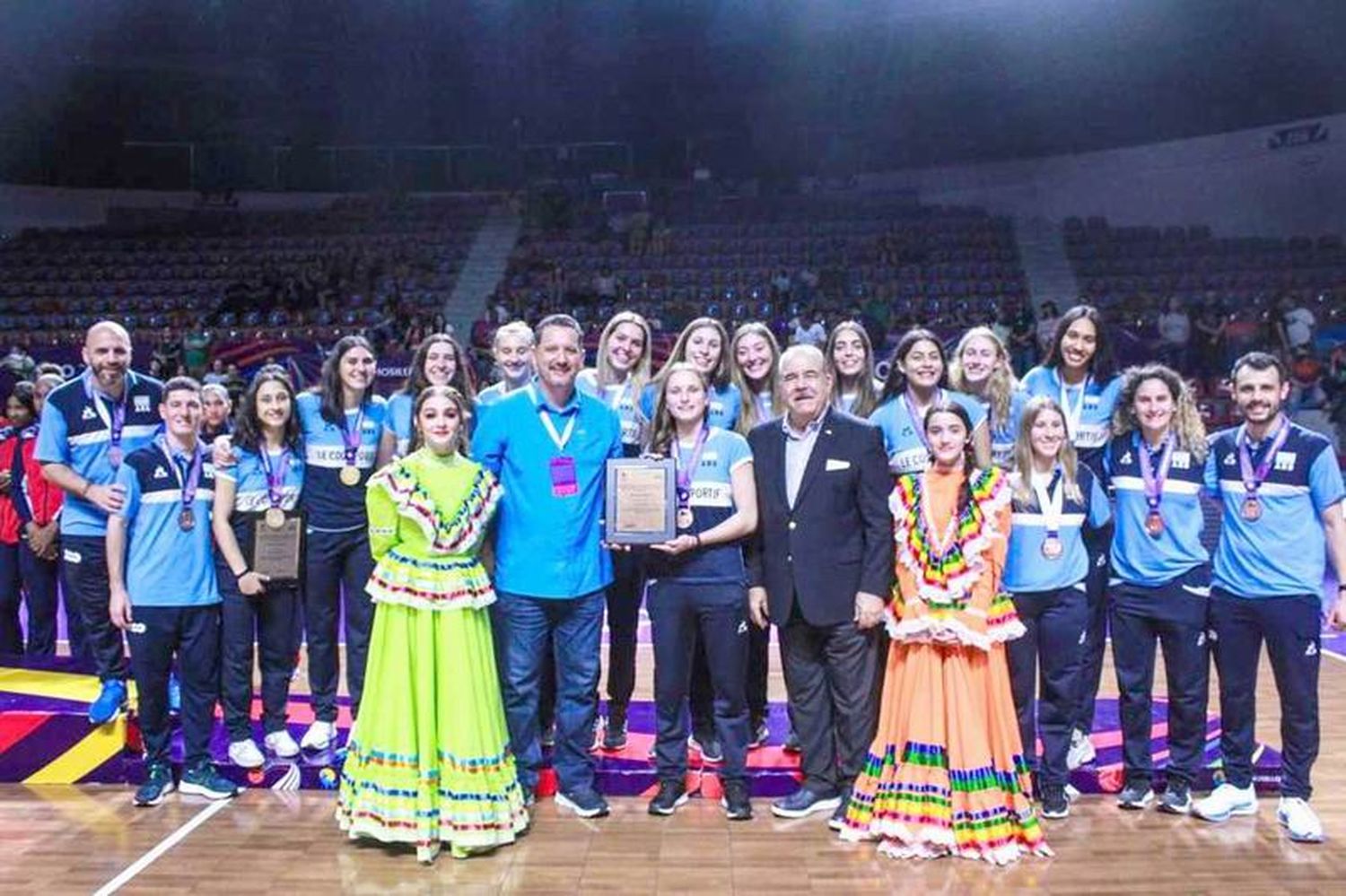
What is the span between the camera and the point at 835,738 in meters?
4.20

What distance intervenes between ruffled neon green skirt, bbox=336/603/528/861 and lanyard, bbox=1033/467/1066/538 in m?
1.99

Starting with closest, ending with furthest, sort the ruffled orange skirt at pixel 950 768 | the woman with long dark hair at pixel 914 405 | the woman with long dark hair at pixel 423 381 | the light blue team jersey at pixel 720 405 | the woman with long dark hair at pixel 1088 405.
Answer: the ruffled orange skirt at pixel 950 768, the woman with long dark hair at pixel 914 405, the woman with long dark hair at pixel 1088 405, the light blue team jersey at pixel 720 405, the woman with long dark hair at pixel 423 381

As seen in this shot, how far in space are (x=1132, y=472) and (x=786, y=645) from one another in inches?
54.7

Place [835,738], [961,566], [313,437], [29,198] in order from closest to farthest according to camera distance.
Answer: [961,566] → [835,738] → [313,437] → [29,198]

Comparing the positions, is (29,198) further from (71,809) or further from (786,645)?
(786,645)

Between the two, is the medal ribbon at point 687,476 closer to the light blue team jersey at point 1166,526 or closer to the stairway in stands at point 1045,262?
the light blue team jersey at point 1166,526

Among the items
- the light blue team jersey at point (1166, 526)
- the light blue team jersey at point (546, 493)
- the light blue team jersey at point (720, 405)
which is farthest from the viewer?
the light blue team jersey at point (720, 405)

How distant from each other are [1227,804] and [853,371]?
203 centimetres

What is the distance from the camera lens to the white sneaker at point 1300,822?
396cm

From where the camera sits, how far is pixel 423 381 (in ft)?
15.6

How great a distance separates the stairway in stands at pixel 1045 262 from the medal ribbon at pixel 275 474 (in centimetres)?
1196

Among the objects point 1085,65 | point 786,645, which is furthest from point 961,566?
point 1085,65

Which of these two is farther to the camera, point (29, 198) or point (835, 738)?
point (29, 198)

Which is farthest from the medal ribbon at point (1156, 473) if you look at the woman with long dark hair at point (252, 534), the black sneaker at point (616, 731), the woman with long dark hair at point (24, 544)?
the woman with long dark hair at point (24, 544)
